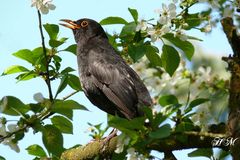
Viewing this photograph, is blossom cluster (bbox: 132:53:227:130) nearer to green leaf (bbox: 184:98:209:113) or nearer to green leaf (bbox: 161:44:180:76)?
green leaf (bbox: 184:98:209:113)

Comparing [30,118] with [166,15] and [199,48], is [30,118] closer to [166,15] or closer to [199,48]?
[166,15]

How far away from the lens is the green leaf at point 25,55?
15.3 ft

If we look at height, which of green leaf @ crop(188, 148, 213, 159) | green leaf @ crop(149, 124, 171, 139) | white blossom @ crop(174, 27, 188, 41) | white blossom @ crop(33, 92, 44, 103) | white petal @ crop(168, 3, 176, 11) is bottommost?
green leaf @ crop(188, 148, 213, 159)

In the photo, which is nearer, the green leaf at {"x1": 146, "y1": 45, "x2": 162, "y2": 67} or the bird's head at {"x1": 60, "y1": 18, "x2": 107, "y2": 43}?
the green leaf at {"x1": 146, "y1": 45, "x2": 162, "y2": 67}

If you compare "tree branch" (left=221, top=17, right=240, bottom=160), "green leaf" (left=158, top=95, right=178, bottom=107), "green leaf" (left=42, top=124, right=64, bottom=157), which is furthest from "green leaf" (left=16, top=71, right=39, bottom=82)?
"tree branch" (left=221, top=17, right=240, bottom=160)

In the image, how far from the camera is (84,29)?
711 centimetres

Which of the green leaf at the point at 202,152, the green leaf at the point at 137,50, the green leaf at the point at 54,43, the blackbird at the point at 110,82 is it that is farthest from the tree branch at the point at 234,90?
the blackbird at the point at 110,82

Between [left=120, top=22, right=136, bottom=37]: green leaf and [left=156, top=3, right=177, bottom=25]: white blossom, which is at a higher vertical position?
[left=156, top=3, right=177, bottom=25]: white blossom

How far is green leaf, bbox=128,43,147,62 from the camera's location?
4512 mm

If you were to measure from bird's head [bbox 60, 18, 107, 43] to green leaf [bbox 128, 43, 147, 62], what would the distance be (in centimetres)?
234

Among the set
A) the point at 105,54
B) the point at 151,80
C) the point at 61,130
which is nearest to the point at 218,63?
the point at 105,54

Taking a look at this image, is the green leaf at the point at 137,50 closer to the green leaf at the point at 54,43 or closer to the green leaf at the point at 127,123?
the green leaf at the point at 54,43

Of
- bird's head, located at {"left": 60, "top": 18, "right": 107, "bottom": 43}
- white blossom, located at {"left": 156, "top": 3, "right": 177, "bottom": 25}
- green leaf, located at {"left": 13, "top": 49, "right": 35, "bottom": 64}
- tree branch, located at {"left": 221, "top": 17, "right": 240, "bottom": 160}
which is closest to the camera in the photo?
tree branch, located at {"left": 221, "top": 17, "right": 240, "bottom": 160}

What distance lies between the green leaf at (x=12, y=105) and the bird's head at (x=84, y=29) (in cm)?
318
